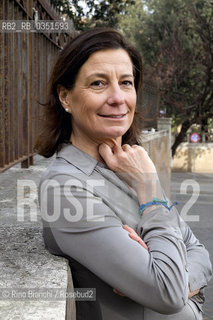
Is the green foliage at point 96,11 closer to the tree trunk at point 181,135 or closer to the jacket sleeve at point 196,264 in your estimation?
the jacket sleeve at point 196,264

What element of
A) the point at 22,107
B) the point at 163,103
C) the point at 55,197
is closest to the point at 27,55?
the point at 22,107

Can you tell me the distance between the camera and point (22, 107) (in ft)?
11.6

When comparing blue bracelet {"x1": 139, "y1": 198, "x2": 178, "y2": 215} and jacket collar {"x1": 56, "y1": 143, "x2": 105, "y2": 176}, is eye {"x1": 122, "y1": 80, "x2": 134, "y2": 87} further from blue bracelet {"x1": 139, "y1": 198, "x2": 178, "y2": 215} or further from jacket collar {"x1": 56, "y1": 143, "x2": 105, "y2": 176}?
blue bracelet {"x1": 139, "y1": 198, "x2": 178, "y2": 215}

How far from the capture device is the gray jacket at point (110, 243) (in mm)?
1407

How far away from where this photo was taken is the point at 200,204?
19.8 meters

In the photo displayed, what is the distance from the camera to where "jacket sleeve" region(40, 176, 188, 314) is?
140 cm

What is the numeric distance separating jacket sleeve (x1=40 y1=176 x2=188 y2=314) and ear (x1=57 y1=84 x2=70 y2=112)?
0.40 meters

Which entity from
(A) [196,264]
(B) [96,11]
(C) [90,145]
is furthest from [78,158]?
(B) [96,11]

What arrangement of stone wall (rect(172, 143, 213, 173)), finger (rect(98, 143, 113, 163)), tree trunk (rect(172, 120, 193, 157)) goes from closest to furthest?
finger (rect(98, 143, 113, 163))
tree trunk (rect(172, 120, 193, 157))
stone wall (rect(172, 143, 213, 173))

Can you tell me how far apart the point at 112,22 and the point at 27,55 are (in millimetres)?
9190

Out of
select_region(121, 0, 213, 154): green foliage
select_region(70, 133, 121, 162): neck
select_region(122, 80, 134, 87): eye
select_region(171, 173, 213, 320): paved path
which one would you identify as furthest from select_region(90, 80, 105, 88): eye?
select_region(121, 0, 213, 154): green foliage

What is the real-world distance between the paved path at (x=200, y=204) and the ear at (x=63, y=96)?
7.27m

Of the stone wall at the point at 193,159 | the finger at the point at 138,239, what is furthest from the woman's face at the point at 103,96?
the stone wall at the point at 193,159

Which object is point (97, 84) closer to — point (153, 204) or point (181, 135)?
point (153, 204)
